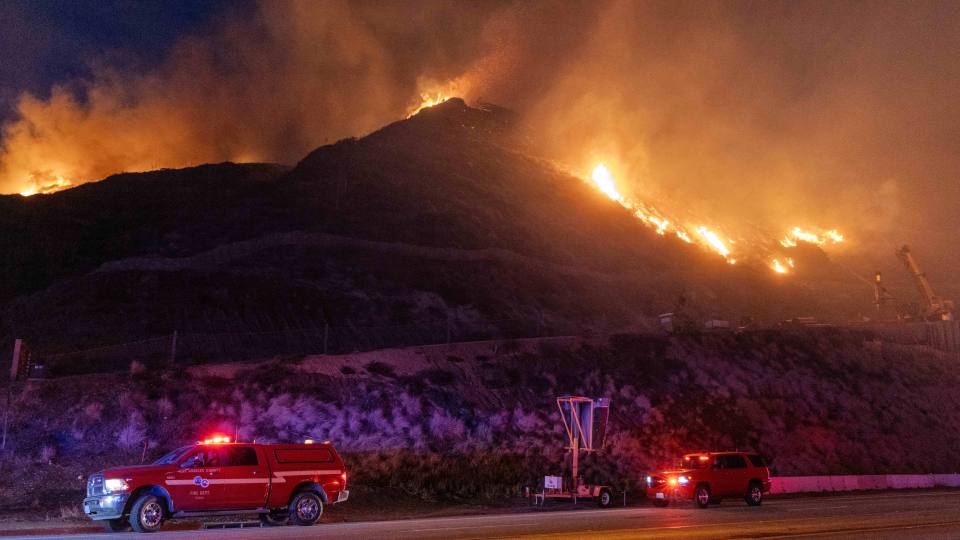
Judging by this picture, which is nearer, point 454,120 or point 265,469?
point 265,469

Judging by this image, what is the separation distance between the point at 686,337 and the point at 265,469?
3160 centimetres

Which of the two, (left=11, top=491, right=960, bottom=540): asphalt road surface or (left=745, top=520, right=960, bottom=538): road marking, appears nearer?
(left=745, top=520, right=960, bottom=538): road marking

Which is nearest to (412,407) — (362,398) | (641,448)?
(362,398)

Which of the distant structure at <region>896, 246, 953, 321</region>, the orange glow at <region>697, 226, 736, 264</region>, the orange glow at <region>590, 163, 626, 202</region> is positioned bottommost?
the distant structure at <region>896, 246, 953, 321</region>

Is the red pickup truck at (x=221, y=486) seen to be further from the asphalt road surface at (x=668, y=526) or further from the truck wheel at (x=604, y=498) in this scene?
the truck wheel at (x=604, y=498)

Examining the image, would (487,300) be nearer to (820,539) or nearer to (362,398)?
(362,398)

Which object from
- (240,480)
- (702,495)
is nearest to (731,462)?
(702,495)

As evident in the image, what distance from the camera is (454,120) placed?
11138 centimetres

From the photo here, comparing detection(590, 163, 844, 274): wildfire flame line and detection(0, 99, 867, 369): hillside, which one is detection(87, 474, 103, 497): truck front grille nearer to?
detection(0, 99, 867, 369): hillside

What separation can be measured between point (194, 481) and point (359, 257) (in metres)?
43.6

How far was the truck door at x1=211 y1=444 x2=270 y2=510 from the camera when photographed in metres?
18.0

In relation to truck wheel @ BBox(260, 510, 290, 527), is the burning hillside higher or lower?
higher

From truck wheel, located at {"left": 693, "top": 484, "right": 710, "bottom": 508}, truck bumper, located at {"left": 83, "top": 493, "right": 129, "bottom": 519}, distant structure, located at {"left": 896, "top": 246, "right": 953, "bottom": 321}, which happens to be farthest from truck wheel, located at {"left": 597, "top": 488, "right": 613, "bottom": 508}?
distant structure, located at {"left": 896, "top": 246, "right": 953, "bottom": 321}

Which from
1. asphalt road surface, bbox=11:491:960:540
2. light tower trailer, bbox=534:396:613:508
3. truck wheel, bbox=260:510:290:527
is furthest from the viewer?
light tower trailer, bbox=534:396:613:508
